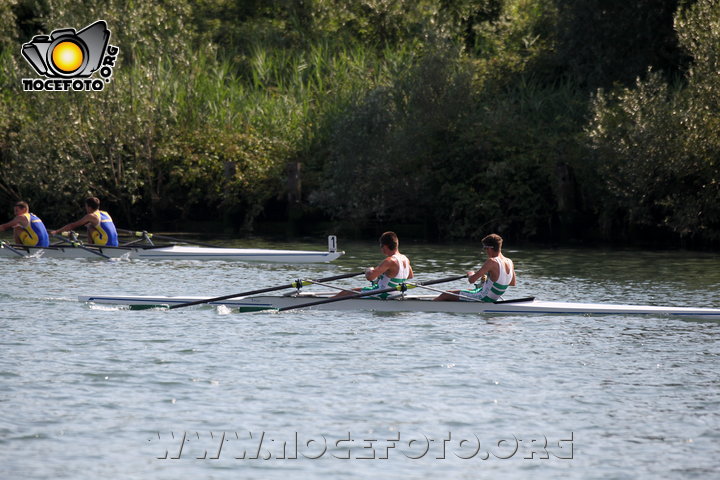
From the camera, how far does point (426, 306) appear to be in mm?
17172

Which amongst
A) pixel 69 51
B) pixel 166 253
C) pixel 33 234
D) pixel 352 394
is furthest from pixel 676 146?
pixel 69 51

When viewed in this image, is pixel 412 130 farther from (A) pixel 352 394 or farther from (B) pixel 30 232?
(A) pixel 352 394

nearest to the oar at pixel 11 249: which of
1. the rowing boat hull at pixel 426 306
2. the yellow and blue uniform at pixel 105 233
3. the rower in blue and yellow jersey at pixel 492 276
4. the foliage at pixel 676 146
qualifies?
the yellow and blue uniform at pixel 105 233

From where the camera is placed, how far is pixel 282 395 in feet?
39.5

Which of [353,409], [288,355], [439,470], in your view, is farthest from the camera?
[288,355]

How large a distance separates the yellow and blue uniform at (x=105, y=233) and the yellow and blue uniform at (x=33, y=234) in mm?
1130

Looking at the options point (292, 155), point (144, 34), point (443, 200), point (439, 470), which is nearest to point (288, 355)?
point (439, 470)

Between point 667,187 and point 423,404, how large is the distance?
2126 centimetres

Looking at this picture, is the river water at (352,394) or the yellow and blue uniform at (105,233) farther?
the yellow and blue uniform at (105,233)

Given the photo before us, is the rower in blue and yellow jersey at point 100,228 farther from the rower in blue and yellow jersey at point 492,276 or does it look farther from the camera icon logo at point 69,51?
the camera icon logo at point 69,51

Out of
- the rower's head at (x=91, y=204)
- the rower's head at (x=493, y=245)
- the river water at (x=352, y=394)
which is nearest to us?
the river water at (x=352, y=394)

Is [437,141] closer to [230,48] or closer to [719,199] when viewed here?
[719,199]

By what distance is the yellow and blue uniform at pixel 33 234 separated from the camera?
26.1 m

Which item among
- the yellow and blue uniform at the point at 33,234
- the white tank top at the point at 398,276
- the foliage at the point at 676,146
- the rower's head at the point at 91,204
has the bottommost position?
the white tank top at the point at 398,276
